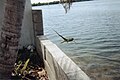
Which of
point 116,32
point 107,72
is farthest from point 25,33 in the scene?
point 116,32

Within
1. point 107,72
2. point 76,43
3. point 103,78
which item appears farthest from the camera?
point 76,43

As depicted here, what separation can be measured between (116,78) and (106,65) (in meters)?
1.46

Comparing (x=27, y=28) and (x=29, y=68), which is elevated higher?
(x=27, y=28)

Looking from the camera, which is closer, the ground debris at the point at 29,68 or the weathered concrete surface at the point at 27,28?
the ground debris at the point at 29,68

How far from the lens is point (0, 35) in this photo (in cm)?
409

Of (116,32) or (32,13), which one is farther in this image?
(116,32)

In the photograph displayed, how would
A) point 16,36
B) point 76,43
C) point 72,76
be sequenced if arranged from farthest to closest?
point 76,43 → point 16,36 → point 72,76

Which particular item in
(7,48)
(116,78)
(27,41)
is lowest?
(116,78)

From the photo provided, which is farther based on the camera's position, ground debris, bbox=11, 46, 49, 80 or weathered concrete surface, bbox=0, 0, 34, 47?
weathered concrete surface, bbox=0, 0, 34, 47

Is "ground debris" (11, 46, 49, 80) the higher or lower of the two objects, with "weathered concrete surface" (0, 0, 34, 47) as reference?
lower

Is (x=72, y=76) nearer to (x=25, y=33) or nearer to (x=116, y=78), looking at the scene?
(x=116, y=78)

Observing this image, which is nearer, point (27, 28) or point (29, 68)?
point (29, 68)

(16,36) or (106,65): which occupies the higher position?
(16,36)

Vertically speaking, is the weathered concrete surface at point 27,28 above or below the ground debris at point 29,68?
above
